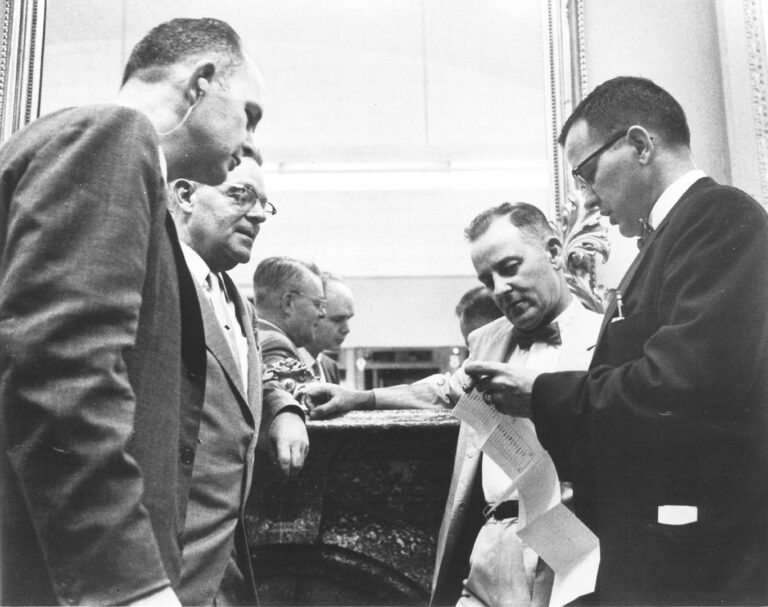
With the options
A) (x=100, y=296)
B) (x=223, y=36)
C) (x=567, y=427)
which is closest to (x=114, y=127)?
→ (x=100, y=296)

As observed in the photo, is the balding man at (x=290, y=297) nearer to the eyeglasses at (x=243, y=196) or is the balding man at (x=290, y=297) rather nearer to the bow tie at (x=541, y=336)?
the eyeglasses at (x=243, y=196)

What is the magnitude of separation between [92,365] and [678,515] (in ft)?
3.23

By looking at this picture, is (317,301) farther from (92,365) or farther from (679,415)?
(92,365)

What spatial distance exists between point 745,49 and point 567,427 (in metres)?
1.70

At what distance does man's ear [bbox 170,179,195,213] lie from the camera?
6.88 feet

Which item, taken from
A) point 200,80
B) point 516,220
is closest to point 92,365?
point 200,80

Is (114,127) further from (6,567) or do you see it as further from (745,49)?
(745,49)

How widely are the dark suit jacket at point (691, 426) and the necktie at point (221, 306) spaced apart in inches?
26.7

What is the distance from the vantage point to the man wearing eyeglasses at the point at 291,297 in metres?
2.57

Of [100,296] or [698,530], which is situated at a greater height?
[100,296]

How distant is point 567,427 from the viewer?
1525 millimetres

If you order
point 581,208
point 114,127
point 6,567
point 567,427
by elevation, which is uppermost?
→ point 114,127

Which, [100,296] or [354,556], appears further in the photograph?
[354,556]

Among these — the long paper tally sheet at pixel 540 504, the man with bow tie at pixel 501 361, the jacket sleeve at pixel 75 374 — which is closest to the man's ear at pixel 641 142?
the man with bow tie at pixel 501 361
